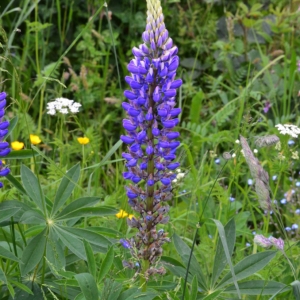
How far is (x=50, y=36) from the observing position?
4.41 m

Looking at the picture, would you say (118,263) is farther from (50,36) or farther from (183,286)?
(50,36)

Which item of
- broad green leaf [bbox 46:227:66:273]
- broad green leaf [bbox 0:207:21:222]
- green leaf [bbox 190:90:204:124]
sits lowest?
green leaf [bbox 190:90:204:124]

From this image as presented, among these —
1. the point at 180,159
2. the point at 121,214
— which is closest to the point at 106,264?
the point at 121,214

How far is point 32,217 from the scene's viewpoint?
1951 mm

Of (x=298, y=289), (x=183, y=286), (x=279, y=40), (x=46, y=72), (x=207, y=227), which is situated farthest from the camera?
(x=279, y=40)

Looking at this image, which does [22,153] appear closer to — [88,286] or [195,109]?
[88,286]

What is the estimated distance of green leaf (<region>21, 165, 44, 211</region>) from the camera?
6.68 feet

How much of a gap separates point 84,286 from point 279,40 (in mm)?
3090

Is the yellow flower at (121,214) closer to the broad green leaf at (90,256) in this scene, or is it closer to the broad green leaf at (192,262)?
the broad green leaf at (192,262)

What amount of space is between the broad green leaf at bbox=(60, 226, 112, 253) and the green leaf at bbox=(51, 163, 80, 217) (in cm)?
8

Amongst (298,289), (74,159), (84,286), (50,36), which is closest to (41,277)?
(84,286)

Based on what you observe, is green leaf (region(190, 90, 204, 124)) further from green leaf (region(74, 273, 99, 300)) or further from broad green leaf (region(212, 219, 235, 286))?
green leaf (region(74, 273, 99, 300))

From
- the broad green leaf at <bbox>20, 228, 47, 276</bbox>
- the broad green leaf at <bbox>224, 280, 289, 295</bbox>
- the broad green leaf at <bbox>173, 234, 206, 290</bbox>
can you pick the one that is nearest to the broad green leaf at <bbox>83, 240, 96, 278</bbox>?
the broad green leaf at <bbox>20, 228, 47, 276</bbox>

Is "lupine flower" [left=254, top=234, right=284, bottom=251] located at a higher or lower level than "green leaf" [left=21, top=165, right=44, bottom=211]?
higher
